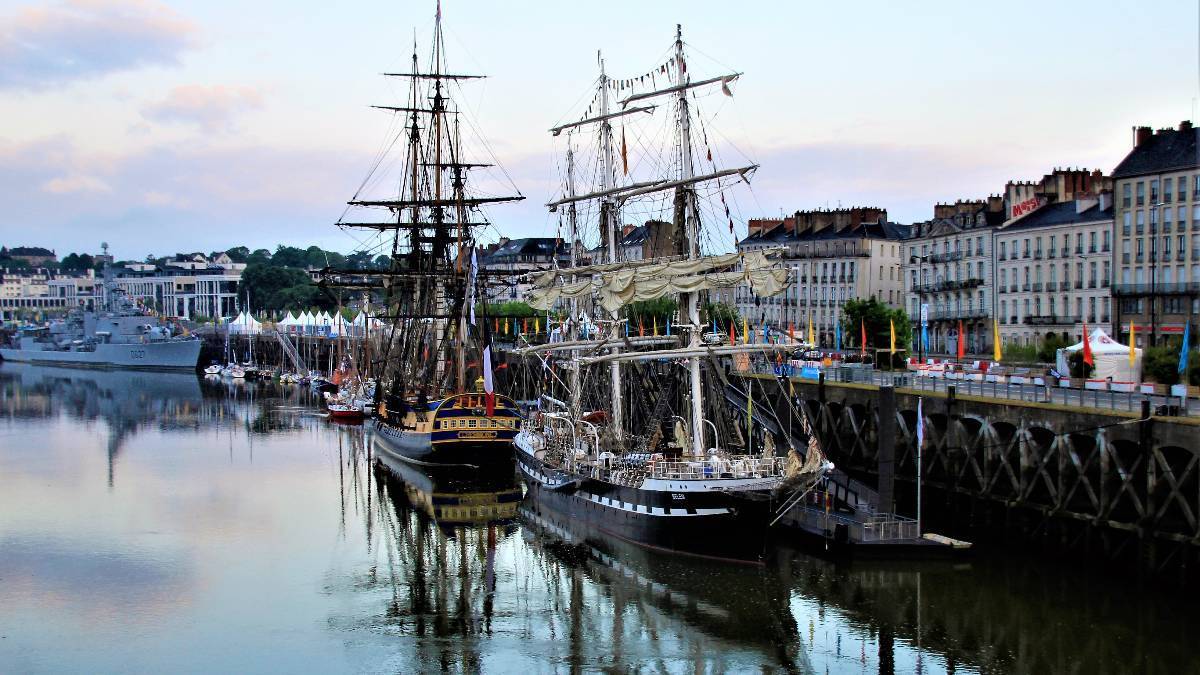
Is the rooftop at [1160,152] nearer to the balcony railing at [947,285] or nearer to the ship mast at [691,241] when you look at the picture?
the balcony railing at [947,285]

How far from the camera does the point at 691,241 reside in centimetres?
5603

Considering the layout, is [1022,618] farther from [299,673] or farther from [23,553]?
[23,553]

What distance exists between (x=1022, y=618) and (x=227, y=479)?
→ 150 ft

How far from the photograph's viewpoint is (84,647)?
123 feet

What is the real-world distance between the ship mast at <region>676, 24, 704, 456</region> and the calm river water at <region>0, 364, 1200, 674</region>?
5.83 m

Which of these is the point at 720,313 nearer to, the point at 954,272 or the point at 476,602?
the point at 954,272

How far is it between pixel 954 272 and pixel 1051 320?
12634mm

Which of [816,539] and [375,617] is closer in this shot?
[375,617]

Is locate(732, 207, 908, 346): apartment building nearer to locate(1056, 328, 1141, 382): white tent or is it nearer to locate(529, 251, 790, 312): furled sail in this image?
locate(1056, 328, 1141, 382): white tent

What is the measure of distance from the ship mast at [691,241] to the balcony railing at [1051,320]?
42680 mm

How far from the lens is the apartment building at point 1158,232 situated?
79312 millimetres

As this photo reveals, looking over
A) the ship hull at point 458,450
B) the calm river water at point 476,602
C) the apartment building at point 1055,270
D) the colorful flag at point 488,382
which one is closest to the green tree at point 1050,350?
the apartment building at point 1055,270

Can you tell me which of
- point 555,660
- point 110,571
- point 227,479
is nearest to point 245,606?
point 110,571

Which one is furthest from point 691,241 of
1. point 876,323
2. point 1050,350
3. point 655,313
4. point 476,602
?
point 655,313
